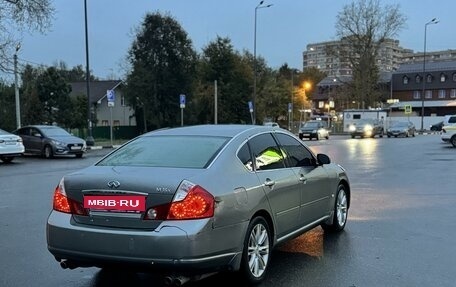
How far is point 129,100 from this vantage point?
162ft

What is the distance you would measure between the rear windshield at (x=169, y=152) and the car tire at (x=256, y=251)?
81 cm

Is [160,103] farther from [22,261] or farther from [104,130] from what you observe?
[22,261]

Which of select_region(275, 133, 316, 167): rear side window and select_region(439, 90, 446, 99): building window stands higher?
select_region(439, 90, 446, 99): building window

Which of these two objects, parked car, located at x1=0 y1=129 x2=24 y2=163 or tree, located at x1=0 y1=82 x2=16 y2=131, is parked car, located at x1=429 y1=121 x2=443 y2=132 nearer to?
tree, located at x1=0 y1=82 x2=16 y2=131

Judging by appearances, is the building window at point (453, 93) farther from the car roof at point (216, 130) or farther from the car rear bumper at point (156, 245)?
the car rear bumper at point (156, 245)

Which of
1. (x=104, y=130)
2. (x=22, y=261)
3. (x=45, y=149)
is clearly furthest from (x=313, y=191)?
(x=104, y=130)

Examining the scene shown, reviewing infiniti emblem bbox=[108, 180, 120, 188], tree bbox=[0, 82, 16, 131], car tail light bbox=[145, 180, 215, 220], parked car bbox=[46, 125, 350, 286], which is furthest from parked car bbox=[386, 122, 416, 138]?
infiniti emblem bbox=[108, 180, 120, 188]

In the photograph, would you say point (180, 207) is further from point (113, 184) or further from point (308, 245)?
point (308, 245)

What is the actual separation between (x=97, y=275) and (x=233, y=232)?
1.68m

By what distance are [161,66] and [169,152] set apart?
4299cm

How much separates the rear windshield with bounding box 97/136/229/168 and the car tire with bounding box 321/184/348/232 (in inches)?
106

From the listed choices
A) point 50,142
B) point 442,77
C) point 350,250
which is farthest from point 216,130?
point 442,77

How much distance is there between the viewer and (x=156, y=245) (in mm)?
4465

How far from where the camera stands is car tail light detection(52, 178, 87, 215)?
192 inches
